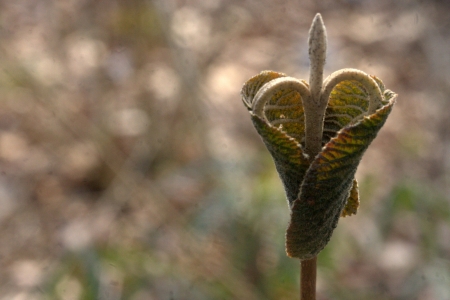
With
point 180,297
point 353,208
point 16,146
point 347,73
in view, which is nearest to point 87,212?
point 16,146

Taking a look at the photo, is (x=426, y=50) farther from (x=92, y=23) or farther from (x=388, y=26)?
(x=92, y=23)

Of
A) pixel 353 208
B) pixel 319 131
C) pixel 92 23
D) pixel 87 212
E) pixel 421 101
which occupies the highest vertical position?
pixel 319 131

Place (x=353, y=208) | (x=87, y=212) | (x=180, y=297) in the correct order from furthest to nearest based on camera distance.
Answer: (x=87, y=212), (x=180, y=297), (x=353, y=208)

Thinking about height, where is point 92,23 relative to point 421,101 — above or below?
above

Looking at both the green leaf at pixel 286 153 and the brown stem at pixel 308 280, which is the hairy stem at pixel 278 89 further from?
the brown stem at pixel 308 280

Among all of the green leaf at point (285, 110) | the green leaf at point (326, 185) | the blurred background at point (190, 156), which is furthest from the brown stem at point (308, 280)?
the blurred background at point (190, 156)

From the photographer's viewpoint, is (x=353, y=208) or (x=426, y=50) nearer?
(x=353, y=208)

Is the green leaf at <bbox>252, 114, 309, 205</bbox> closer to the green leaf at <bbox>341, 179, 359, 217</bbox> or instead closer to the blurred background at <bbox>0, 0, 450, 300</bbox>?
the green leaf at <bbox>341, 179, 359, 217</bbox>
